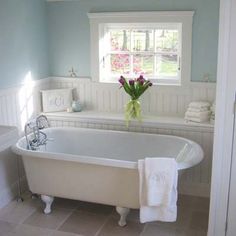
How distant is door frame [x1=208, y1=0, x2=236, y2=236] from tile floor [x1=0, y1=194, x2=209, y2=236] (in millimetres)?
448

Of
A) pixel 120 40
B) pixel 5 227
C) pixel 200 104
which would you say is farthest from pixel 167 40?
pixel 5 227

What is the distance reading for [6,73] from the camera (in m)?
3.60

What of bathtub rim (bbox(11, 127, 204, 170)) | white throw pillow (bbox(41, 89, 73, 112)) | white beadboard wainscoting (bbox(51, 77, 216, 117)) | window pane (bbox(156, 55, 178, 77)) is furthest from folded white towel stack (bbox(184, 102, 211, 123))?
white throw pillow (bbox(41, 89, 73, 112))

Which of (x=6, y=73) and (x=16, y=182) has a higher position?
(x=6, y=73)

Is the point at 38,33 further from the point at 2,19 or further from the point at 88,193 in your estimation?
the point at 88,193

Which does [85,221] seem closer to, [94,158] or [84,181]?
[84,181]

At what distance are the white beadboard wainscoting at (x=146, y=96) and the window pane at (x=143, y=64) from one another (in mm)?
295

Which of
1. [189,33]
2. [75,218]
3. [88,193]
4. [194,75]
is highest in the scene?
[189,33]

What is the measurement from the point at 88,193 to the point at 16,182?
3.29 feet

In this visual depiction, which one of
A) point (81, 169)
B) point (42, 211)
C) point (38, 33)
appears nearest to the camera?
point (81, 169)

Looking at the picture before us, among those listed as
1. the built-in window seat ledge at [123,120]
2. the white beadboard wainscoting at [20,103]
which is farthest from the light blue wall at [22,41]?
the built-in window seat ledge at [123,120]

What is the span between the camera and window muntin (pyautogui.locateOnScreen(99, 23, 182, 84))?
3979mm

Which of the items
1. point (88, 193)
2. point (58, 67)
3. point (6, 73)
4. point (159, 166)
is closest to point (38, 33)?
point (58, 67)

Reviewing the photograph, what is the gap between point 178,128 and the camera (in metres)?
3.68
